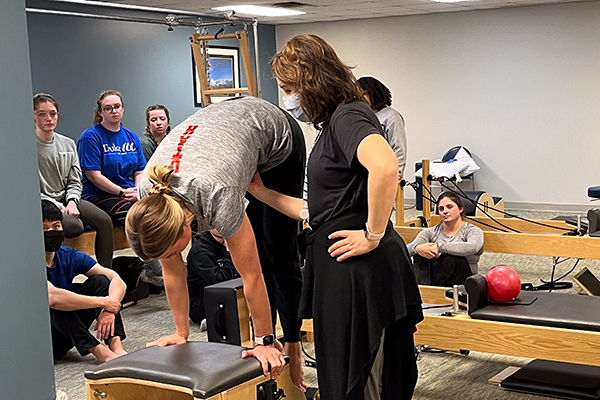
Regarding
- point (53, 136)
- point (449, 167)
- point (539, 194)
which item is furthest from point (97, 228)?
point (539, 194)

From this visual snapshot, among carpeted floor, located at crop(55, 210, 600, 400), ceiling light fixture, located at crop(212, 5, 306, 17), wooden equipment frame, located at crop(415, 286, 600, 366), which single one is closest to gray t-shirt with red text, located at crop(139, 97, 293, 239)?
wooden equipment frame, located at crop(415, 286, 600, 366)

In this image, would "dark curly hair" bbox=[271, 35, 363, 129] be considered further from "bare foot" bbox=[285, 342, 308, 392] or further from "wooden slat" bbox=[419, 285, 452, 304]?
"wooden slat" bbox=[419, 285, 452, 304]

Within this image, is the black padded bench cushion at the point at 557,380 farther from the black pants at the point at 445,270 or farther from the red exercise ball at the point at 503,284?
the black pants at the point at 445,270

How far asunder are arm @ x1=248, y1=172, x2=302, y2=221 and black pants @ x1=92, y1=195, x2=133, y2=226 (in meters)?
2.50

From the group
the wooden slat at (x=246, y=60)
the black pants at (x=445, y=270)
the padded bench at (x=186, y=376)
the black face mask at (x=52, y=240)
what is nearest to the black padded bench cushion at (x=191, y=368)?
the padded bench at (x=186, y=376)

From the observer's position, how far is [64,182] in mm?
4480

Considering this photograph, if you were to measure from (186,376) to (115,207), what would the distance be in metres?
2.87

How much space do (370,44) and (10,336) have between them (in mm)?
8304

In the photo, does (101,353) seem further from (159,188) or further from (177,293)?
(159,188)

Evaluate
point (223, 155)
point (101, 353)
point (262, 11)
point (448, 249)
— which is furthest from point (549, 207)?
point (223, 155)

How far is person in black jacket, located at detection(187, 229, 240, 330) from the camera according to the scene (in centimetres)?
387

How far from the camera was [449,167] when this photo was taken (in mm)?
8711

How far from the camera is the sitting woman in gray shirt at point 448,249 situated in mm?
4074

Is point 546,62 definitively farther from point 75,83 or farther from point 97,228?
point 97,228
